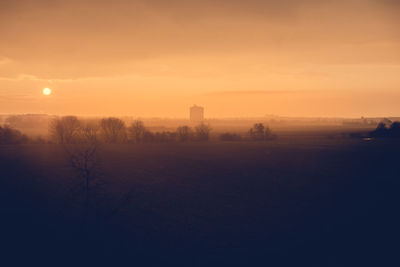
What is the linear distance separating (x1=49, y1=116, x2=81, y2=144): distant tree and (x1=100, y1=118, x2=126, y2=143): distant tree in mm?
9009

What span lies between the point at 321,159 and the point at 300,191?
2281cm

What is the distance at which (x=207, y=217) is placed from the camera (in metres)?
22.9

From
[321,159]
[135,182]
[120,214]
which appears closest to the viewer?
[120,214]

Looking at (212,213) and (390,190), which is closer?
(212,213)

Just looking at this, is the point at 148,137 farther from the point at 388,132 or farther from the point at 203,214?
the point at 388,132

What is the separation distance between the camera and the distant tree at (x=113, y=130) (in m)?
97.6

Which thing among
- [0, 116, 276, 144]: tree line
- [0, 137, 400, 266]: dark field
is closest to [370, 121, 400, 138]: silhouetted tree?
[0, 116, 276, 144]: tree line

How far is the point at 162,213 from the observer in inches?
934

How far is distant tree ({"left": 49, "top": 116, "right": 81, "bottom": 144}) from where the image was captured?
89.8m

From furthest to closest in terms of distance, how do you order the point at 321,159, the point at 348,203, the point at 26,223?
the point at 321,159, the point at 348,203, the point at 26,223

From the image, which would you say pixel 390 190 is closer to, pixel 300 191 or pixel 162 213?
pixel 300 191

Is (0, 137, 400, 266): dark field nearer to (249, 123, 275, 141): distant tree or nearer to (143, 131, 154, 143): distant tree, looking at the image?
(143, 131, 154, 143): distant tree

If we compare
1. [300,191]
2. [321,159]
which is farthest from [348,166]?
[300,191]

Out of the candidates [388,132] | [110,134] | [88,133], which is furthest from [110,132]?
[388,132]
